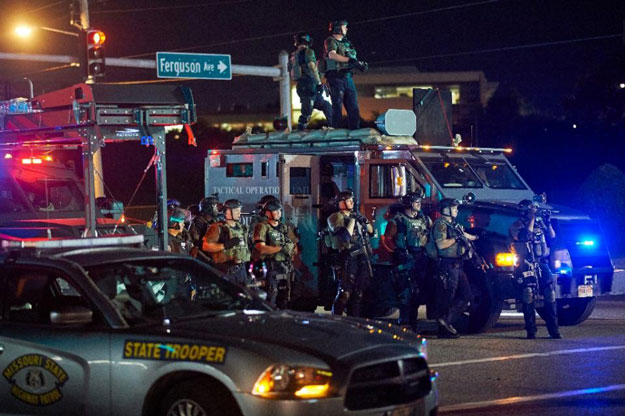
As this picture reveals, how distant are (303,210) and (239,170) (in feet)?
4.91

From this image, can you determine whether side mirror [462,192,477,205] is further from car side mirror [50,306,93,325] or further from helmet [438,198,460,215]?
car side mirror [50,306,93,325]

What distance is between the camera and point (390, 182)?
43.7 feet

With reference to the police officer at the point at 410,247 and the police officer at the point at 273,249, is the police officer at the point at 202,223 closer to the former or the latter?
the police officer at the point at 273,249

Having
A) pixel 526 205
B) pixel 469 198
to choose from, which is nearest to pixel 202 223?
pixel 469 198

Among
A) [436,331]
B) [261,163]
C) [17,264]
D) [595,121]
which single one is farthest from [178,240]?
[595,121]

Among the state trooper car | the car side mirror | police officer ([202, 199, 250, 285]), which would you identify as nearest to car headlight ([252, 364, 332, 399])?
the state trooper car

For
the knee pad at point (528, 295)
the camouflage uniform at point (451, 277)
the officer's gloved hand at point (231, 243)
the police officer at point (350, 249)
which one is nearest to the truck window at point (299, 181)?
the police officer at point (350, 249)

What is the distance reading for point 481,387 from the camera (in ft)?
30.4

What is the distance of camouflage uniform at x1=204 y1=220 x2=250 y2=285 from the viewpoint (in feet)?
40.8

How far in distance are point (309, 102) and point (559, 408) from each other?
814 cm

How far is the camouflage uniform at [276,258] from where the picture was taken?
12.7 m

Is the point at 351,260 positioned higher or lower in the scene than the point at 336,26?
lower

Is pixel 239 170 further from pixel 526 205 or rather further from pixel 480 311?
pixel 526 205

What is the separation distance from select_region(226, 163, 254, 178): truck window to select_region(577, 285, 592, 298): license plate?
15.6 ft
